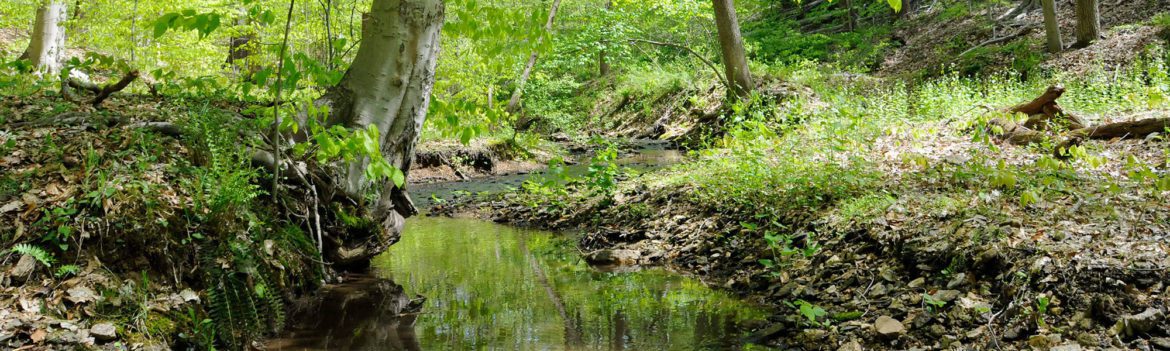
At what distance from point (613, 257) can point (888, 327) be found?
2.85 meters

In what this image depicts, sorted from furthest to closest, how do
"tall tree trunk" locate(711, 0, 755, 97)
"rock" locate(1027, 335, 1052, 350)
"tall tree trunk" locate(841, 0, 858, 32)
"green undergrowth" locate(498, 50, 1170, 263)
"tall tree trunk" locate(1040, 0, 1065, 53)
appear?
1. "tall tree trunk" locate(841, 0, 858, 32)
2. "tall tree trunk" locate(1040, 0, 1065, 53)
3. "tall tree trunk" locate(711, 0, 755, 97)
4. "green undergrowth" locate(498, 50, 1170, 263)
5. "rock" locate(1027, 335, 1052, 350)

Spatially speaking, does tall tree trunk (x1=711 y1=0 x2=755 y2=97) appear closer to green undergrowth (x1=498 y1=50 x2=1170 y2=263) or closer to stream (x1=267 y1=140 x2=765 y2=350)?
green undergrowth (x1=498 y1=50 x2=1170 y2=263)

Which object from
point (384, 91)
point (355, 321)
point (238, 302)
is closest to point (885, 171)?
point (384, 91)

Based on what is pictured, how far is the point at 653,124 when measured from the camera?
2019 centimetres

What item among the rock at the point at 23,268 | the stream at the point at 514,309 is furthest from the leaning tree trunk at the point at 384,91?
the rock at the point at 23,268

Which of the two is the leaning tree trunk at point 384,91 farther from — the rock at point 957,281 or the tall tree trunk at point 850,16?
the tall tree trunk at point 850,16

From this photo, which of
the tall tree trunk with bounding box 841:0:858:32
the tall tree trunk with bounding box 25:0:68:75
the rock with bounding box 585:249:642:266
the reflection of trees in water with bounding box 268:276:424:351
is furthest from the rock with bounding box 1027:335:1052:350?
the tall tree trunk with bounding box 841:0:858:32

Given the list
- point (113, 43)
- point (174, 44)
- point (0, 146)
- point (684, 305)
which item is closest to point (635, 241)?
point (684, 305)

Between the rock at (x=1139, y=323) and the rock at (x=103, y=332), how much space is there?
4.40 metres

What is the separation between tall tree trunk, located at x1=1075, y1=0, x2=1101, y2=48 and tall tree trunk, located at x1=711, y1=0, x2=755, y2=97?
6.32m

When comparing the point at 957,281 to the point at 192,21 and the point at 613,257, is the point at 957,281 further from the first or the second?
the point at 192,21

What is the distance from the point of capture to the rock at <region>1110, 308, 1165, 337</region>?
2.97 m

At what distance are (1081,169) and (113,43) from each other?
17.7 meters

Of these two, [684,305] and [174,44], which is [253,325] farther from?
[174,44]
